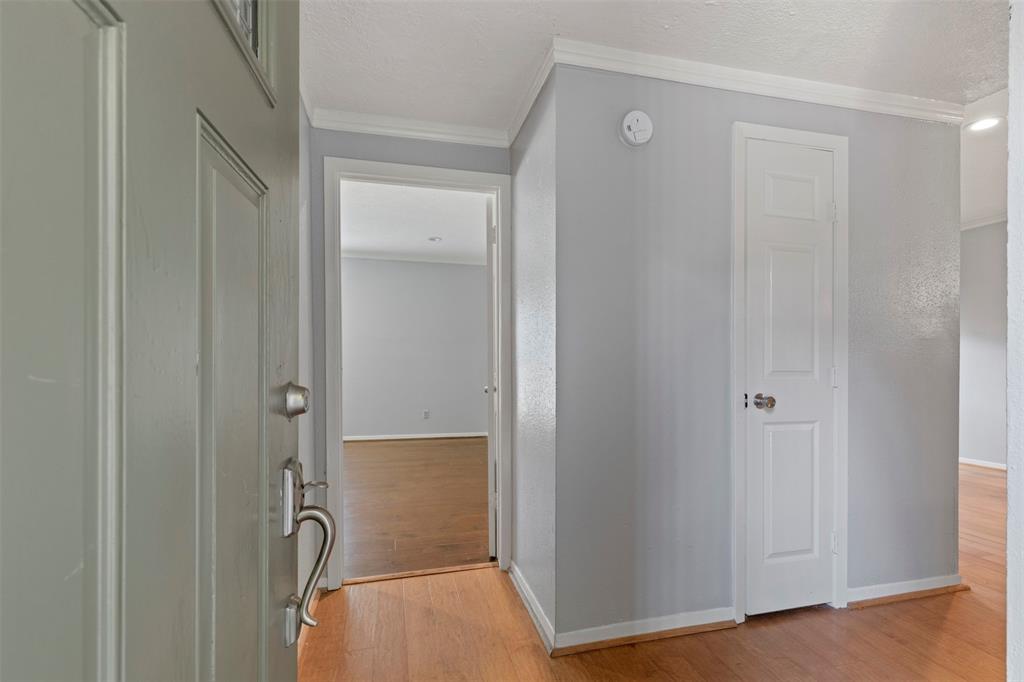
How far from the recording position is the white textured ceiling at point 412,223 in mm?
3869

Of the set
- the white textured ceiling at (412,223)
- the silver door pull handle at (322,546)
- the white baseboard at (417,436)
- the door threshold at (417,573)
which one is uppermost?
the white textured ceiling at (412,223)

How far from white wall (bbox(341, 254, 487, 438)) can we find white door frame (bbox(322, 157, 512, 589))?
3.88 meters

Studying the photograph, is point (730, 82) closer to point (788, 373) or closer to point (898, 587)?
point (788, 373)

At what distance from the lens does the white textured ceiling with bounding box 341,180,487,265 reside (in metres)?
3.87

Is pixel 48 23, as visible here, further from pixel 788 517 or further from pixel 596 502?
pixel 788 517

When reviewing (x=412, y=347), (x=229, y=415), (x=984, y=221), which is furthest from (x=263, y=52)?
(x=984, y=221)

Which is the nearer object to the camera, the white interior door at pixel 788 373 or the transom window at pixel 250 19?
the transom window at pixel 250 19

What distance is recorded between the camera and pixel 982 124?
2613 mm

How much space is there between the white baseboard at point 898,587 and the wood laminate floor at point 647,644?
55mm

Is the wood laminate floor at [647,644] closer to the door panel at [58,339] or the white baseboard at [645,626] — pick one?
the white baseboard at [645,626]

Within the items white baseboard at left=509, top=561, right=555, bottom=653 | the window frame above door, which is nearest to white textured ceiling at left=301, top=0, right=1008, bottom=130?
the window frame above door

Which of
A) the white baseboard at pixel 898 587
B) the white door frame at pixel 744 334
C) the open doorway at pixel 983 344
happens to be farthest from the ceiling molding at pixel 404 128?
the open doorway at pixel 983 344

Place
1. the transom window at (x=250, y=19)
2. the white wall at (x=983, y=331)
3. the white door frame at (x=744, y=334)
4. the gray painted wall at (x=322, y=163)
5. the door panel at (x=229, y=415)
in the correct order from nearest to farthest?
the door panel at (x=229, y=415), the transom window at (x=250, y=19), the white door frame at (x=744, y=334), the gray painted wall at (x=322, y=163), the white wall at (x=983, y=331)

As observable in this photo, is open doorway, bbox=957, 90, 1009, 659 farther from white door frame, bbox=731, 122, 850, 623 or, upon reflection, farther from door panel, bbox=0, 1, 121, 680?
door panel, bbox=0, 1, 121, 680
